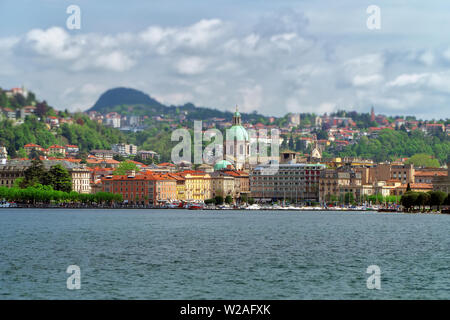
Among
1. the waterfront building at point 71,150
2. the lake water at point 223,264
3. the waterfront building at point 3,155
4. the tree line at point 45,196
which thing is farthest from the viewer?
the waterfront building at point 71,150

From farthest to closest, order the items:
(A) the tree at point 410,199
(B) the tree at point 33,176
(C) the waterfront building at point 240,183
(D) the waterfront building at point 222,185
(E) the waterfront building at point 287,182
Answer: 1. (C) the waterfront building at point 240,183
2. (D) the waterfront building at point 222,185
3. (E) the waterfront building at point 287,182
4. (B) the tree at point 33,176
5. (A) the tree at point 410,199

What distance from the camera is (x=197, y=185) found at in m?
143

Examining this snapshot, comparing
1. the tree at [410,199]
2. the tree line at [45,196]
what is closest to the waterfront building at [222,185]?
the tree line at [45,196]

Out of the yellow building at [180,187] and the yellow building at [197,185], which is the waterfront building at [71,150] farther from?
the yellow building at [180,187]

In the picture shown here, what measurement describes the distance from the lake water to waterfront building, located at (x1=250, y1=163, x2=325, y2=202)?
8770 centimetres

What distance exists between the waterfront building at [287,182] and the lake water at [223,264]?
87703 millimetres

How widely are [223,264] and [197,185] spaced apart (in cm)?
10790

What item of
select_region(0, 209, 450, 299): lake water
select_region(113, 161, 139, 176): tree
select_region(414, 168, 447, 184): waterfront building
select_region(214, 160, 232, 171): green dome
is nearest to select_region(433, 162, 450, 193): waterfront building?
select_region(414, 168, 447, 184): waterfront building

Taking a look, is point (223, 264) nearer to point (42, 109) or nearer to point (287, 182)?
point (287, 182)

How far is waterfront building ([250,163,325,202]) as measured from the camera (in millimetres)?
142875

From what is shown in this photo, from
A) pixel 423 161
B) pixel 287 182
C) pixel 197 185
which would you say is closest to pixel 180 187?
pixel 197 185

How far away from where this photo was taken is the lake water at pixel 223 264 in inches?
1090

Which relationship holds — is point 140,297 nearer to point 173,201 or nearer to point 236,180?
point 173,201
